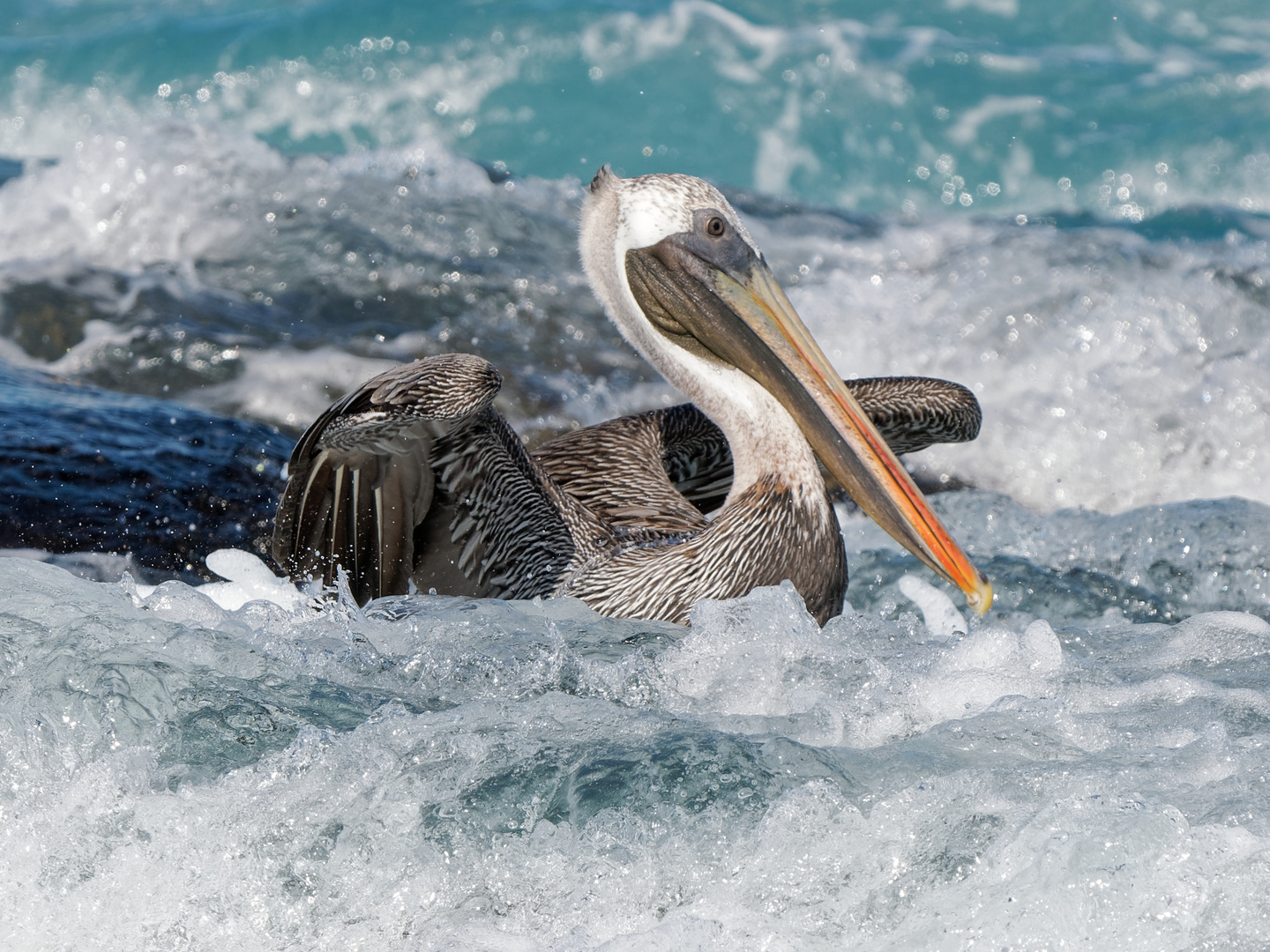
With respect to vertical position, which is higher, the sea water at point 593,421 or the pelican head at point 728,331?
the pelican head at point 728,331

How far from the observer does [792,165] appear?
11.7 metres

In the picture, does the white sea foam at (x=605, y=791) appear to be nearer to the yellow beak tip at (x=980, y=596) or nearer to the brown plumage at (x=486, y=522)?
the yellow beak tip at (x=980, y=596)

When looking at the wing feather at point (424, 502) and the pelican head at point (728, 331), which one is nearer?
the wing feather at point (424, 502)

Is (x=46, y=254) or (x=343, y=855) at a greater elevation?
(x=343, y=855)

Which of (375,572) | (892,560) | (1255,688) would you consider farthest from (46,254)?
(1255,688)

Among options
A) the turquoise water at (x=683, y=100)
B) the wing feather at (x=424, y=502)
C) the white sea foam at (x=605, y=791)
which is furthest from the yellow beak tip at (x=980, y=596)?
the turquoise water at (x=683, y=100)

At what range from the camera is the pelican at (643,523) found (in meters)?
3.45

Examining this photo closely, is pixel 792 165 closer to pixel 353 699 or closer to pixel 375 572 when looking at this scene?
pixel 375 572

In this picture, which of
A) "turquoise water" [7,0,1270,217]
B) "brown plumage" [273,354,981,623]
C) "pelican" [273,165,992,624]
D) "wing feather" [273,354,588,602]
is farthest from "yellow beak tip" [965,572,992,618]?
"turquoise water" [7,0,1270,217]

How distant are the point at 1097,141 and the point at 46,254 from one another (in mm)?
8713

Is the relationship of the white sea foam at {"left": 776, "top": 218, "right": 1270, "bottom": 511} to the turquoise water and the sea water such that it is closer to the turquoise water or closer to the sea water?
the sea water

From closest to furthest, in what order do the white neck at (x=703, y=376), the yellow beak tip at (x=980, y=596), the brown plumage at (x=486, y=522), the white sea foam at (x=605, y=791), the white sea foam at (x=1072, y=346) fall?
the white sea foam at (x=605, y=791) → the yellow beak tip at (x=980, y=596) → the brown plumage at (x=486, y=522) → the white neck at (x=703, y=376) → the white sea foam at (x=1072, y=346)

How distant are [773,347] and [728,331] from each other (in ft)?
0.44

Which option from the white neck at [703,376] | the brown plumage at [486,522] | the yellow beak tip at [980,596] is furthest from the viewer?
the white neck at [703,376]
